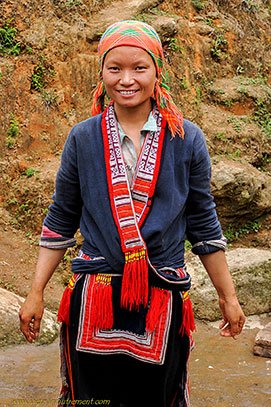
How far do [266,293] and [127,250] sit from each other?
156 inches

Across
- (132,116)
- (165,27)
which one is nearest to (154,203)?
(132,116)

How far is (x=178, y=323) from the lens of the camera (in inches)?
76.8

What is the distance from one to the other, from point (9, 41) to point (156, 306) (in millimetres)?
5267

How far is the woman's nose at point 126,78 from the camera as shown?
186 cm

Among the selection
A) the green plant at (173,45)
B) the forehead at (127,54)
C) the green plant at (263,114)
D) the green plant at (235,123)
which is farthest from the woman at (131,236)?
the green plant at (263,114)

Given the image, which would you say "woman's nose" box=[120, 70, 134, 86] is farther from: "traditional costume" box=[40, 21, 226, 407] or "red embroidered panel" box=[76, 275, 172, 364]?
"red embroidered panel" box=[76, 275, 172, 364]

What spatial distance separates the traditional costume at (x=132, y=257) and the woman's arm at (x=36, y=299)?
13 cm

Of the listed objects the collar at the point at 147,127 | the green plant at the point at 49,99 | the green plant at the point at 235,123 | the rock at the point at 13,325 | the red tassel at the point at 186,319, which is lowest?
the rock at the point at 13,325

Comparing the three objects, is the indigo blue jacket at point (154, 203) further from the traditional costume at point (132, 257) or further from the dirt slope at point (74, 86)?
the dirt slope at point (74, 86)

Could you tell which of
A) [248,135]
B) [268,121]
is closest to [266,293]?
[248,135]

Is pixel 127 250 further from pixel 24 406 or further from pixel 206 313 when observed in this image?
pixel 206 313

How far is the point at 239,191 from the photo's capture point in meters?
6.90

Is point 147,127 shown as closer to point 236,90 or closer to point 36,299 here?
point 36,299

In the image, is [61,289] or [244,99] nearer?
[61,289]
